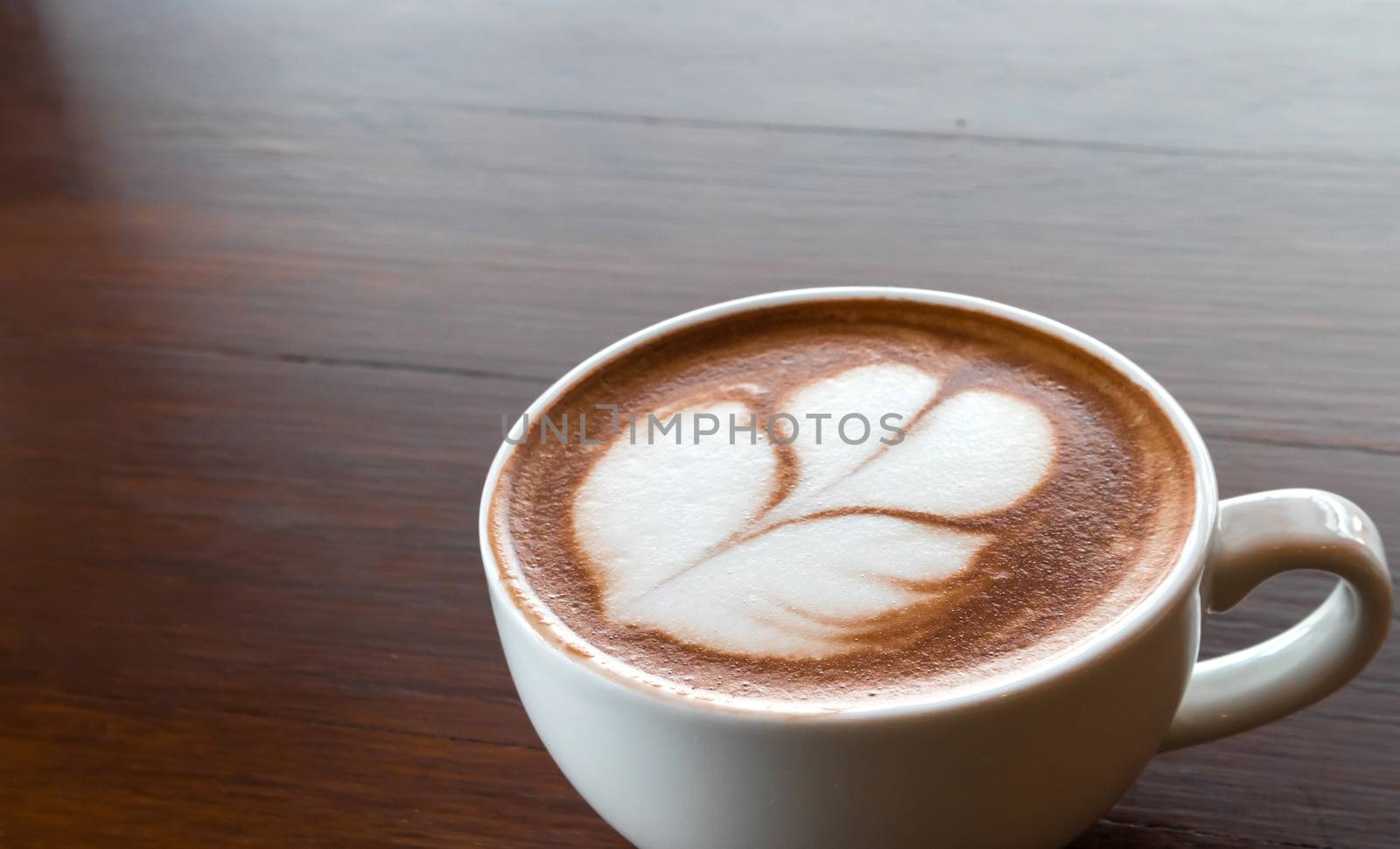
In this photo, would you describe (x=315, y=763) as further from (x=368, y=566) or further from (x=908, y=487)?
(x=908, y=487)

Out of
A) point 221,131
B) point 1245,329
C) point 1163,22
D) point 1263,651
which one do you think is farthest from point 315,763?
point 1163,22

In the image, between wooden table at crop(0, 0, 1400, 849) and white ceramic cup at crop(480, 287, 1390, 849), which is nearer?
white ceramic cup at crop(480, 287, 1390, 849)

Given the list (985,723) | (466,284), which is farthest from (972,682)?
(466,284)

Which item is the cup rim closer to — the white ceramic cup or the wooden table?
the white ceramic cup

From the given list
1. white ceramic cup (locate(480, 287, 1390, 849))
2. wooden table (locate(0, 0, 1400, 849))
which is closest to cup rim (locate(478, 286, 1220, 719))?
white ceramic cup (locate(480, 287, 1390, 849))

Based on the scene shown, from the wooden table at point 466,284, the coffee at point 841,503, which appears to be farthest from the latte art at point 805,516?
the wooden table at point 466,284

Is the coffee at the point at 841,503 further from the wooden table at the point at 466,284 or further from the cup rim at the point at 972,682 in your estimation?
the wooden table at the point at 466,284
